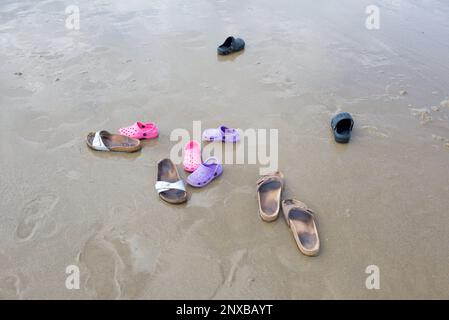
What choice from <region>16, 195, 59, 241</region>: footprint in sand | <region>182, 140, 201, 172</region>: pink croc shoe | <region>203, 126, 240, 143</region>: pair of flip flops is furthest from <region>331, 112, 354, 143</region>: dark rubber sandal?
<region>16, 195, 59, 241</region>: footprint in sand

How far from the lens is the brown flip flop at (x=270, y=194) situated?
8.55ft

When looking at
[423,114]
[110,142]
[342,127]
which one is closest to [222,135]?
[110,142]

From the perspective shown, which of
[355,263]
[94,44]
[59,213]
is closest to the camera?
[355,263]

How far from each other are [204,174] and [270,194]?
58 cm

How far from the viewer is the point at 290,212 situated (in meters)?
2.60

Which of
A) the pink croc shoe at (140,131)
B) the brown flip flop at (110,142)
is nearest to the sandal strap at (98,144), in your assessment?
the brown flip flop at (110,142)

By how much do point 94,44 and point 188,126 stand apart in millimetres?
2602

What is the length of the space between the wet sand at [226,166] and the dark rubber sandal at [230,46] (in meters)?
0.13

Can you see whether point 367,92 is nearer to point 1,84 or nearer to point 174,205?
point 174,205

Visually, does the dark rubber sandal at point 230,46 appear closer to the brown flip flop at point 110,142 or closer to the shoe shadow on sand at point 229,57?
the shoe shadow on sand at point 229,57

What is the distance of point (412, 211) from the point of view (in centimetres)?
271

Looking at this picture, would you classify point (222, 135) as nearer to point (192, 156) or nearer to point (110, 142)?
point (192, 156)

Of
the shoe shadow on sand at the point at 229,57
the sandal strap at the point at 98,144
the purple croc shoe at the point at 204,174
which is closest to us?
the purple croc shoe at the point at 204,174

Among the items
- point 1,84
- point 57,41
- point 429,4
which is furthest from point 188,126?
point 429,4
